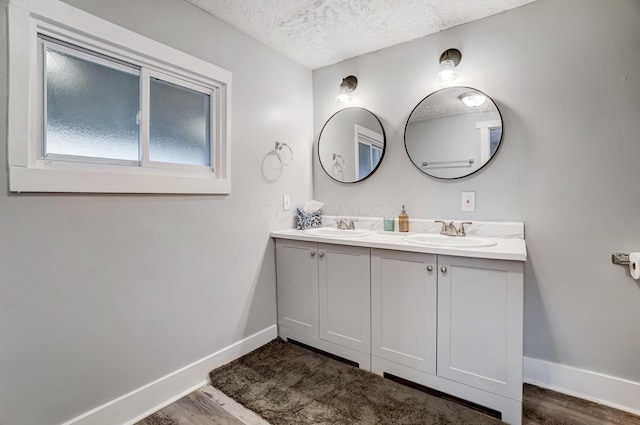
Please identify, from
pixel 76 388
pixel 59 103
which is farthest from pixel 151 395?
pixel 59 103

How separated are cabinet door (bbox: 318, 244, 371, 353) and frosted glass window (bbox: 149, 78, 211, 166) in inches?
41.0

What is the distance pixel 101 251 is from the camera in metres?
1.42

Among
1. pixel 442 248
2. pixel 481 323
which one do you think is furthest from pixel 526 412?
pixel 442 248

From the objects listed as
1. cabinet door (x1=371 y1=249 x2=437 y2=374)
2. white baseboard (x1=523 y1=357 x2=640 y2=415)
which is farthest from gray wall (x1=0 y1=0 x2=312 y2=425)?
white baseboard (x1=523 y1=357 x2=640 y2=415)

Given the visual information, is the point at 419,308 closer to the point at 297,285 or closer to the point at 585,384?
the point at 297,285

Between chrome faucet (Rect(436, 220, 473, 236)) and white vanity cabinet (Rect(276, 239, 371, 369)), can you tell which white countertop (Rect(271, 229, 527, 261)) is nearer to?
white vanity cabinet (Rect(276, 239, 371, 369))

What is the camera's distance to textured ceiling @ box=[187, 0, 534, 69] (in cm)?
180

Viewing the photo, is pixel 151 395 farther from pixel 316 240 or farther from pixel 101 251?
pixel 316 240

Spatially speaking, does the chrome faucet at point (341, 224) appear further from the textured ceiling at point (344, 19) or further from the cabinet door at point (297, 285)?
the textured ceiling at point (344, 19)

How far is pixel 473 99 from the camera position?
Result: 77.7 inches

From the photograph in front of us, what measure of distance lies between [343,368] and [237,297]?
33.5 inches


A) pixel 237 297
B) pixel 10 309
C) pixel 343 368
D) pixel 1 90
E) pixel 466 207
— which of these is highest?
pixel 1 90

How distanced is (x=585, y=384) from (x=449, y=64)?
2078mm

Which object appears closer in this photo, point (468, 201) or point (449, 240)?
point (449, 240)
